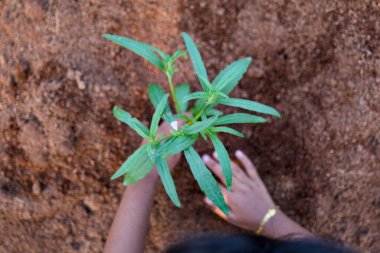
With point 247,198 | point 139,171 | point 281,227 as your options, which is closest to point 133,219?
point 139,171

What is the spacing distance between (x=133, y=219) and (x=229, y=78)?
2.10 ft

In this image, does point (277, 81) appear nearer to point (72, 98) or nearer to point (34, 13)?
point (72, 98)

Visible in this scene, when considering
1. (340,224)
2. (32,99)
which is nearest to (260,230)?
(340,224)

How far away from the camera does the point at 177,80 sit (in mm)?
1604

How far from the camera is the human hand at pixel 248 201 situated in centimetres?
165

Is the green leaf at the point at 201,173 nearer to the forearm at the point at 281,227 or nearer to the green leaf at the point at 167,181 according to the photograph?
the green leaf at the point at 167,181

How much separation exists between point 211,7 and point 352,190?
937 mm

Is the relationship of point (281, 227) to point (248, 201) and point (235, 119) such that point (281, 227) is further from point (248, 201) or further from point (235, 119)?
point (235, 119)

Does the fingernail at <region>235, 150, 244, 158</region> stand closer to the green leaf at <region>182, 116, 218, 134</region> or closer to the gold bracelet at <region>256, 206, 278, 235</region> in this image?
the gold bracelet at <region>256, 206, 278, 235</region>

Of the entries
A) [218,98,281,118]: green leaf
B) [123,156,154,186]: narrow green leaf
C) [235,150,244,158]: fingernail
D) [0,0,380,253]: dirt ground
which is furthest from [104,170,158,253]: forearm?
[218,98,281,118]: green leaf

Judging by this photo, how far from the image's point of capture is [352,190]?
1768 mm

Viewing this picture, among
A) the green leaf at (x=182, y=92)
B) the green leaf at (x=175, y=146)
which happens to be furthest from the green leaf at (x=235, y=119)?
the green leaf at (x=182, y=92)

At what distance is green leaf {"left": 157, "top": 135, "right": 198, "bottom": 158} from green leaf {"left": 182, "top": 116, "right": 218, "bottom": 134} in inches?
1.0

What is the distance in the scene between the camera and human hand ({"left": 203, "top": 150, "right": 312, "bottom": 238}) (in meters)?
1.65
